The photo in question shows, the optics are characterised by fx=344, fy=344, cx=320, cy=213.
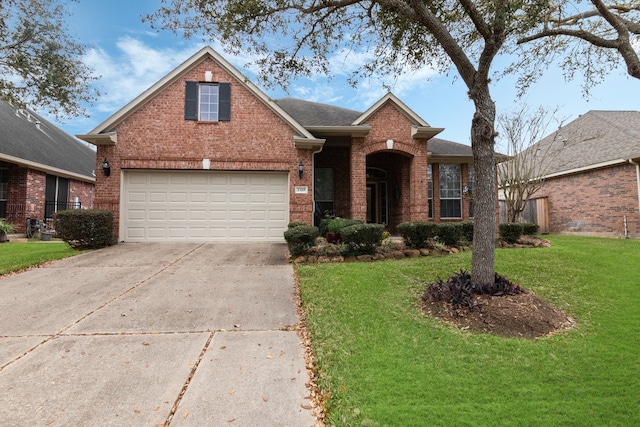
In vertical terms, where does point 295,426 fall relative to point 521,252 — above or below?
below

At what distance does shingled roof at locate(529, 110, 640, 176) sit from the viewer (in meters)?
14.8

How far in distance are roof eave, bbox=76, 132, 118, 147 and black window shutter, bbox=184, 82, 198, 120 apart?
7.55ft

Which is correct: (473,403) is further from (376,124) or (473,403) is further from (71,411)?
(376,124)

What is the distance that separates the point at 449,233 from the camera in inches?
376

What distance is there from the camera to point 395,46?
307 inches

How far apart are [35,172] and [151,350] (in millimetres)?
16762

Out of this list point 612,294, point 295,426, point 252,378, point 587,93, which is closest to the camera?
point 295,426

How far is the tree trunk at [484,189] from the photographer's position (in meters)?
5.22

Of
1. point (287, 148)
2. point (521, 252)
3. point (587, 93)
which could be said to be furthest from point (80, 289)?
point (587, 93)

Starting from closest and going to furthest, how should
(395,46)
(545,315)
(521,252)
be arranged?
(545,315) → (395,46) → (521,252)

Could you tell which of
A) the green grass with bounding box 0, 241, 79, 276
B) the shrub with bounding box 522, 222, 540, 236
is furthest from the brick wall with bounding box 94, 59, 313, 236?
the shrub with bounding box 522, 222, 540, 236

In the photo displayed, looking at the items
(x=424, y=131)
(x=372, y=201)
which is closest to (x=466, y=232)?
(x=424, y=131)

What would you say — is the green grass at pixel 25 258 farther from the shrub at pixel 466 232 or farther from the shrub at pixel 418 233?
the shrub at pixel 466 232

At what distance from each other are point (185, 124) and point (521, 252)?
35.2 ft
